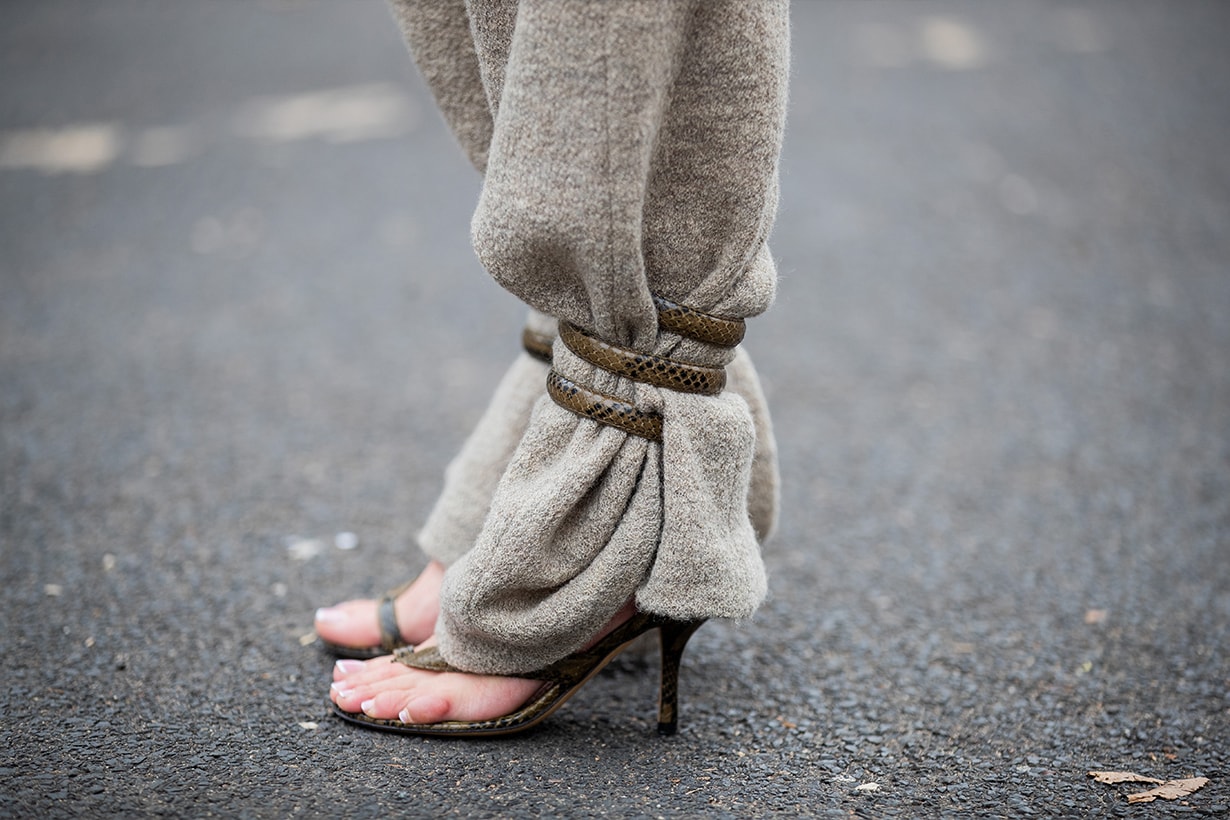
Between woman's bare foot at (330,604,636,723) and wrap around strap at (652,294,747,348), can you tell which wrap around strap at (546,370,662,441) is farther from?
woman's bare foot at (330,604,636,723)

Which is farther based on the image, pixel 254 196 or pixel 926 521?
pixel 254 196

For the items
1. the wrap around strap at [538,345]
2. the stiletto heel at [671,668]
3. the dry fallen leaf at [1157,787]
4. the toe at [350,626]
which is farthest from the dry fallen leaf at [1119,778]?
the toe at [350,626]

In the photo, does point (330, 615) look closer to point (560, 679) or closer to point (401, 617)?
point (401, 617)

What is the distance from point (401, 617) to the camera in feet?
5.90

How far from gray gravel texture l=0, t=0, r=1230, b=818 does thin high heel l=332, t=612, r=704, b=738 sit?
0.04m

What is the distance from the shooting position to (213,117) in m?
5.07

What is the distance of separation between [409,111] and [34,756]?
4.28m

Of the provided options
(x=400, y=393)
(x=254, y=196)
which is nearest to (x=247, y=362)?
(x=400, y=393)

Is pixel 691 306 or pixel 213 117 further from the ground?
pixel 691 306

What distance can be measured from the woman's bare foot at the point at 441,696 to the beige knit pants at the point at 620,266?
0.10 feet

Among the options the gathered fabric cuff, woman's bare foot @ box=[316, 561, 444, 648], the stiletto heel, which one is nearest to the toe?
→ woman's bare foot @ box=[316, 561, 444, 648]

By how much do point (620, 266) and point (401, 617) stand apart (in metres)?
0.76

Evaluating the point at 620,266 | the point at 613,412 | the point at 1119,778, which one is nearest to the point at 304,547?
the point at 613,412

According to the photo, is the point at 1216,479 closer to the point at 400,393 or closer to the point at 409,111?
the point at 400,393
